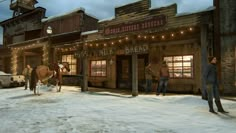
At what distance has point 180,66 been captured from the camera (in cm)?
1294

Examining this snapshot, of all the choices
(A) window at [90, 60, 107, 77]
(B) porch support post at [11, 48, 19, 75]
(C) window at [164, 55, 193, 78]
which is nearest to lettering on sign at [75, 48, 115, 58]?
(A) window at [90, 60, 107, 77]

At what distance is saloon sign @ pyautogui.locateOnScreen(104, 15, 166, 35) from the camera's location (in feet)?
42.1

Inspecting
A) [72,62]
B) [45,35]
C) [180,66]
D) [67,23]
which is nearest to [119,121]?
[180,66]

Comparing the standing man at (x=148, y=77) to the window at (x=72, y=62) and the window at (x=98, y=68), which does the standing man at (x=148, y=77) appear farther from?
the window at (x=72, y=62)

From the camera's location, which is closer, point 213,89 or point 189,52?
point 213,89

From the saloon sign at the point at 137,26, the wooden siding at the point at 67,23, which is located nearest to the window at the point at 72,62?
the wooden siding at the point at 67,23

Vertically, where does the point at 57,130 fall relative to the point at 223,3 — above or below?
below

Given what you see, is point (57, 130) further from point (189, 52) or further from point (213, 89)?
point (189, 52)

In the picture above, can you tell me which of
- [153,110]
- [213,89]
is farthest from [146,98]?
[213,89]

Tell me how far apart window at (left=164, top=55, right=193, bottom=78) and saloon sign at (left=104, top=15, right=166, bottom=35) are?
6.97ft

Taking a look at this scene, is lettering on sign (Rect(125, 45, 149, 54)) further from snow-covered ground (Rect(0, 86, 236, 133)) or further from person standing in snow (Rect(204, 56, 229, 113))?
person standing in snow (Rect(204, 56, 229, 113))

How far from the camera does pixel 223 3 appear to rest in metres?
11.2

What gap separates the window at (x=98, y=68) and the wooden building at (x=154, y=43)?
0.74 meters

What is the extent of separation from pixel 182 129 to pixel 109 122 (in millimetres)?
1862
